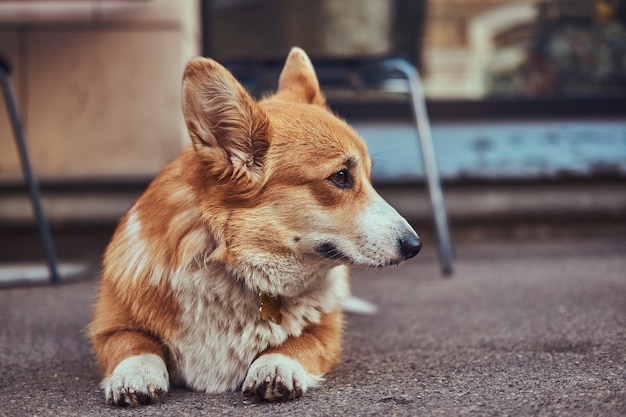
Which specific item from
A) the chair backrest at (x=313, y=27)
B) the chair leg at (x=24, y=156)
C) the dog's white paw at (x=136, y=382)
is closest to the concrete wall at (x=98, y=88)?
the chair backrest at (x=313, y=27)

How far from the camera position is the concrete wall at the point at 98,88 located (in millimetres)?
3971

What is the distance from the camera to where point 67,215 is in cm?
405

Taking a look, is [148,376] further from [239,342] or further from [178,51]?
[178,51]

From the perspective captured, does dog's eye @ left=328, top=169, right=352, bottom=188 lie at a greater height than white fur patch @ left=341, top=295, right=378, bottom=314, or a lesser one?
greater

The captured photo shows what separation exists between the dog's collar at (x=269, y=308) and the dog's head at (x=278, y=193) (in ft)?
0.10

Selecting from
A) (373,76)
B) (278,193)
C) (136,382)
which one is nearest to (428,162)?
(373,76)

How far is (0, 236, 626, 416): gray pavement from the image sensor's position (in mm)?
1607

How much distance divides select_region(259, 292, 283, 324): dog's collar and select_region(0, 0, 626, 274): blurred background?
174 centimetres

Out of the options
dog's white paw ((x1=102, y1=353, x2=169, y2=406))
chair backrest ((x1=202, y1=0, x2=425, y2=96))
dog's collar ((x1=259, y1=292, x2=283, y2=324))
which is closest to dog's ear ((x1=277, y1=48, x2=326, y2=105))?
dog's collar ((x1=259, y1=292, x2=283, y2=324))

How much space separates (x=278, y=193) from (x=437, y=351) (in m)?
0.70

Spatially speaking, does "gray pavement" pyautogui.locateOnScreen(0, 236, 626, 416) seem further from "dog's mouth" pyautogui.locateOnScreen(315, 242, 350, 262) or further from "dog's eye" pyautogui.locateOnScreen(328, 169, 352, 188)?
"dog's eye" pyautogui.locateOnScreen(328, 169, 352, 188)

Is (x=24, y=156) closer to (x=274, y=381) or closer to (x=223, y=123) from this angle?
(x=223, y=123)

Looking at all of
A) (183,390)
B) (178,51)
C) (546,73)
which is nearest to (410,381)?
(183,390)

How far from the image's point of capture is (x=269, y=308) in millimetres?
1845
